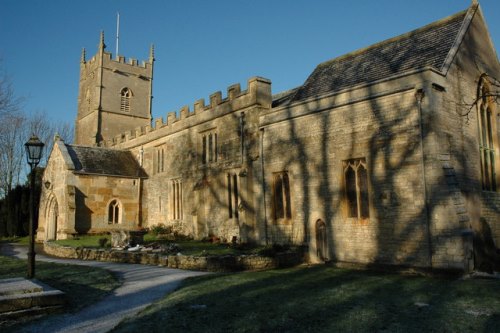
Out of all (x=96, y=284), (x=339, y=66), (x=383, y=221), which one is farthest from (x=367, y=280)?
(x=339, y=66)

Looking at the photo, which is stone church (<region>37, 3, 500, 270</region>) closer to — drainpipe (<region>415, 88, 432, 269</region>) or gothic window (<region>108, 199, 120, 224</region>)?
drainpipe (<region>415, 88, 432, 269</region>)

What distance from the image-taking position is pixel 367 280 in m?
9.98

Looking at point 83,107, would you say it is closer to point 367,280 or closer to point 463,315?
point 367,280

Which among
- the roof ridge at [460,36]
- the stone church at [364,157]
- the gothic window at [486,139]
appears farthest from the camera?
the gothic window at [486,139]

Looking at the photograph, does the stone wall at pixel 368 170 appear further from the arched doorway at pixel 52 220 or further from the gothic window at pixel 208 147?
the arched doorway at pixel 52 220

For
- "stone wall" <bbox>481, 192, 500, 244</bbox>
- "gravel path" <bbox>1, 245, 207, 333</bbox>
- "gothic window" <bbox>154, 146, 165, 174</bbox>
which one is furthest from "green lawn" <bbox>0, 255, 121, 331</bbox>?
"gothic window" <bbox>154, 146, 165, 174</bbox>

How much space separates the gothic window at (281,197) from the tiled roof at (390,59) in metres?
3.30

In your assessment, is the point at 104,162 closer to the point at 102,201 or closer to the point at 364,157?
the point at 102,201

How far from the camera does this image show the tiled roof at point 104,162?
25.3 m

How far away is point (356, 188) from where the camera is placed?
13031 mm

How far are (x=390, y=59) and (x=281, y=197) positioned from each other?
6.45 meters

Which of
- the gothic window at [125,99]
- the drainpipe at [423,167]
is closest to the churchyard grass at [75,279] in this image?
the drainpipe at [423,167]

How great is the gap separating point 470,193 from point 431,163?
6.66 ft

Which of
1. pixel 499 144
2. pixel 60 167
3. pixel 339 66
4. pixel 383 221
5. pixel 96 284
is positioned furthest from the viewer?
pixel 60 167
